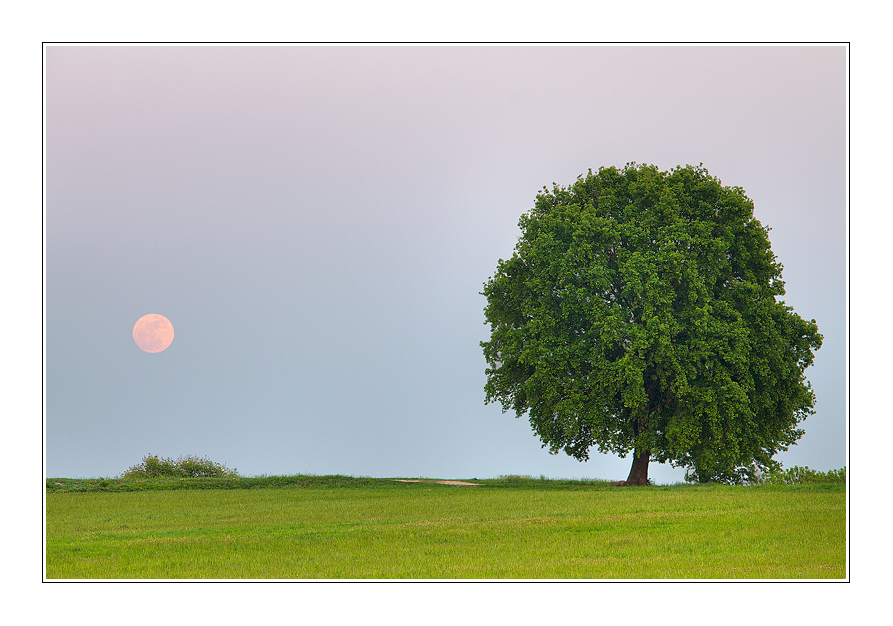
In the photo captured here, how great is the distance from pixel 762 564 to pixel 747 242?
51.3 ft

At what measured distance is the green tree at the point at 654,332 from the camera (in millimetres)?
26625

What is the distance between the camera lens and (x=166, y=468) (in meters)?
34.0

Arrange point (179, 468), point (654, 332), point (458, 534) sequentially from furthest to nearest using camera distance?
point (179, 468)
point (654, 332)
point (458, 534)

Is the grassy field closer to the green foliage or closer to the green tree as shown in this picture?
the green tree

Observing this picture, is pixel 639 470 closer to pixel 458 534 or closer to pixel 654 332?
pixel 654 332

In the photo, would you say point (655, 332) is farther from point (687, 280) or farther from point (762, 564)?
point (762, 564)

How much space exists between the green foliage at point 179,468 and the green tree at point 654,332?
1237 centimetres

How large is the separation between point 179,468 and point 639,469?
61.4 feet

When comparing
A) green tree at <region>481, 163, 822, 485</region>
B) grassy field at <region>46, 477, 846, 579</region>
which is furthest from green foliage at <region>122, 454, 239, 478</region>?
green tree at <region>481, 163, 822, 485</region>

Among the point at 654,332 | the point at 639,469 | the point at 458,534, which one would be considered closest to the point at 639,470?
the point at 639,469

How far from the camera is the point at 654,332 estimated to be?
86.4ft

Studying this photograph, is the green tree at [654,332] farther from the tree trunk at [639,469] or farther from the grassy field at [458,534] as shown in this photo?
the grassy field at [458,534]

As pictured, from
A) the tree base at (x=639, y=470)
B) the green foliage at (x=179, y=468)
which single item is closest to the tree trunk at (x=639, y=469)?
the tree base at (x=639, y=470)

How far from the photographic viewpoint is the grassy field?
600 inches
